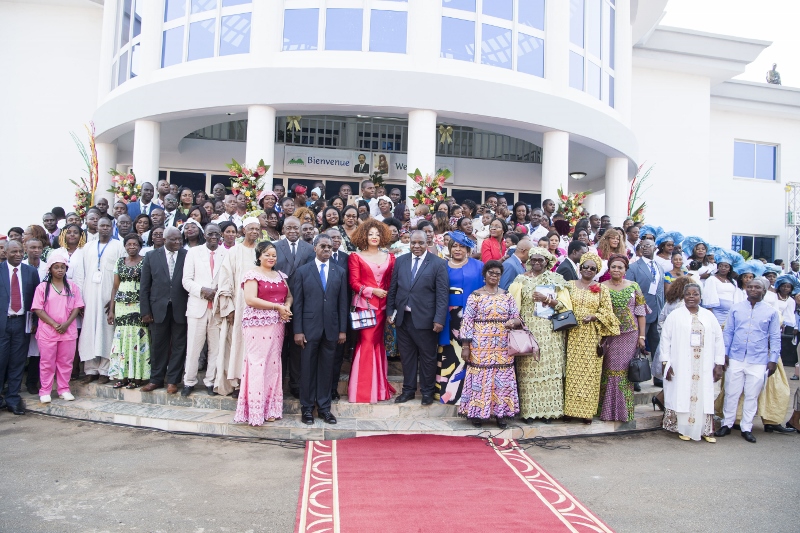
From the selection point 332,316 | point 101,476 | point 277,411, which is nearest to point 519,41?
point 332,316

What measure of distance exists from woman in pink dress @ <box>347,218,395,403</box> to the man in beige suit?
1577mm

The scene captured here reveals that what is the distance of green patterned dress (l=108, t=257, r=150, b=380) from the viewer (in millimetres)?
7219

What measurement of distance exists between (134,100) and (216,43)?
2388mm

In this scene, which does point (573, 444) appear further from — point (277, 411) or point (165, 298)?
point (165, 298)

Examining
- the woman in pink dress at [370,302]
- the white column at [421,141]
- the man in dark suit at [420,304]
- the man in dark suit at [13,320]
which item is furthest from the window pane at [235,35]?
the man in dark suit at [420,304]

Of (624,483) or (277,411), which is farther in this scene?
(277,411)

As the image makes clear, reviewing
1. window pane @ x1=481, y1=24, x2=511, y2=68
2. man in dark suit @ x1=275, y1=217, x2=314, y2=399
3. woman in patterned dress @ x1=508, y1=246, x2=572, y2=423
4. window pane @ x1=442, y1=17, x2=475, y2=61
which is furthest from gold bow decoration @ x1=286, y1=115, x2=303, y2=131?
woman in patterned dress @ x1=508, y1=246, x2=572, y2=423

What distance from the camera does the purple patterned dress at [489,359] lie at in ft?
20.8

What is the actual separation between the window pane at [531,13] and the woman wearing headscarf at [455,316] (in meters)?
8.23

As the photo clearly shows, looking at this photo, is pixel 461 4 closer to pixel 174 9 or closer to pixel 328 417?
pixel 174 9

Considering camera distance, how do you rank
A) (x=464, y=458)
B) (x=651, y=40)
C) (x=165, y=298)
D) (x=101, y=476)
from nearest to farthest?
(x=101, y=476)
(x=464, y=458)
(x=165, y=298)
(x=651, y=40)

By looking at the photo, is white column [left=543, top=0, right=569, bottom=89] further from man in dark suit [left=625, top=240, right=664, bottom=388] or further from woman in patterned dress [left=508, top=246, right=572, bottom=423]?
woman in patterned dress [left=508, top=246, right=572, bottom=423]

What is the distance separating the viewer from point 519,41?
13.1 metres

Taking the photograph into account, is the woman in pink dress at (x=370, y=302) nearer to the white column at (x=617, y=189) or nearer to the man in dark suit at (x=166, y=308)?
the man in dark suit at (x=166, y=308)
